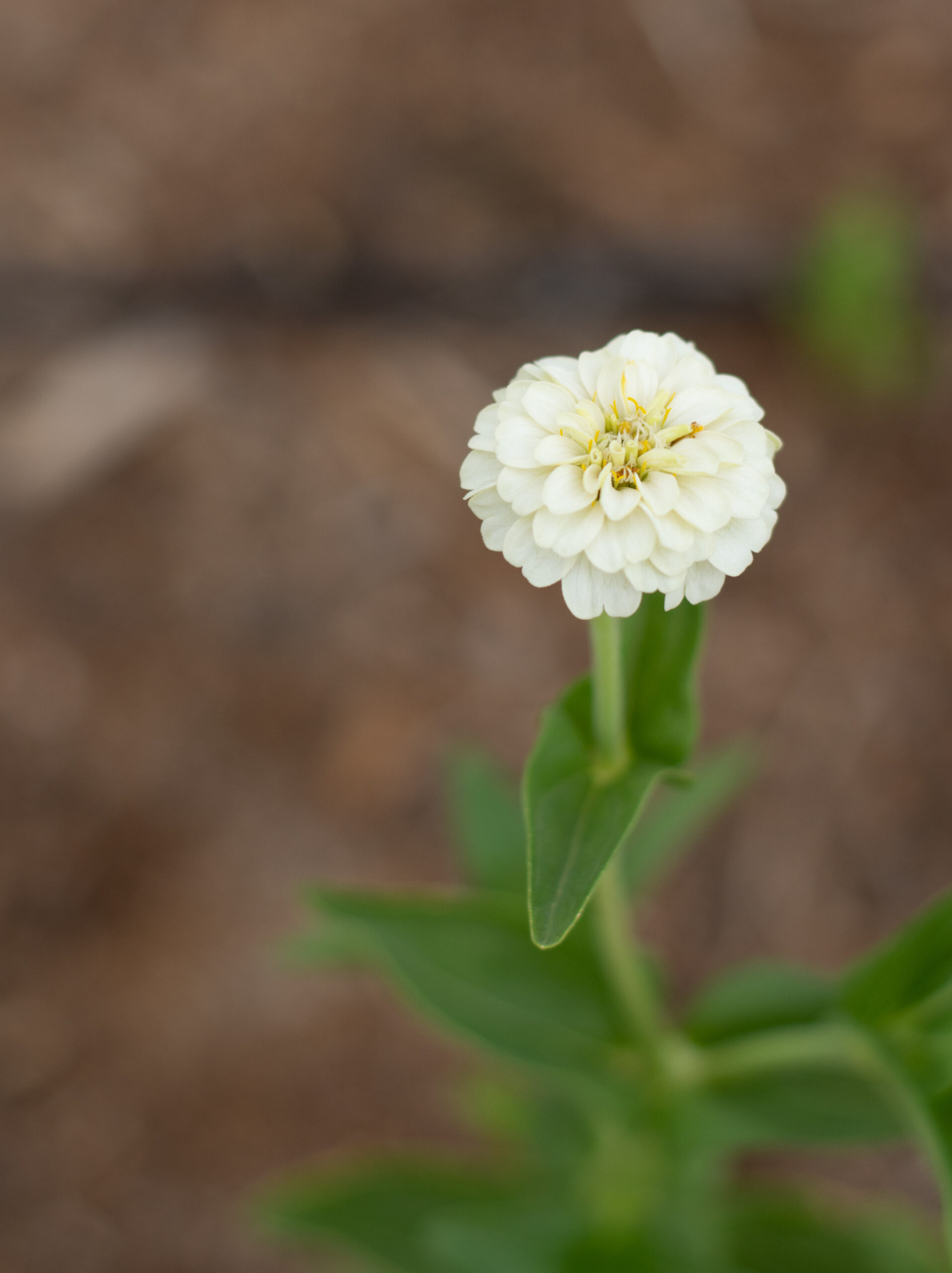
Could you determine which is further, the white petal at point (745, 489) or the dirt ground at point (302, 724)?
the dirt ground at point (302, 724)

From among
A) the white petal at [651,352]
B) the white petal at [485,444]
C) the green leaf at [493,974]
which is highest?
the white petal at [651,352]

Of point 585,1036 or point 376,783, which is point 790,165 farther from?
point 585,1036

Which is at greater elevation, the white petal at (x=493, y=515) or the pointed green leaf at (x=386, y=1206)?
the white petal at (x=493, y=515)

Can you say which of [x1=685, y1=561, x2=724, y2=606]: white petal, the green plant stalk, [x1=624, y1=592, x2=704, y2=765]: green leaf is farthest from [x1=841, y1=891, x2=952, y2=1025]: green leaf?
[x1=685, y1=561, x2=724, y2=606]: white petal

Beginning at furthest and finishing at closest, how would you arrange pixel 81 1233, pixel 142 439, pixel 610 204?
1. pixel 610 204
2. pixel 142 439
3. pixel 81 1233

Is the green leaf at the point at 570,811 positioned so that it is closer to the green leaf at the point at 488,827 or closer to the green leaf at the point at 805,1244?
the green leaf at the point at 488,827

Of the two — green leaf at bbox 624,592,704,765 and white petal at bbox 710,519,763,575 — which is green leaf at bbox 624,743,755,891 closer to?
green leaf at bbox 624,592,704,765

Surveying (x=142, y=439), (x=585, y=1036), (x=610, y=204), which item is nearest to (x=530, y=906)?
(x=585, y=1036)

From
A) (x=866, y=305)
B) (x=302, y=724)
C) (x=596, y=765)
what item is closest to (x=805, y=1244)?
(x=596, y=765)

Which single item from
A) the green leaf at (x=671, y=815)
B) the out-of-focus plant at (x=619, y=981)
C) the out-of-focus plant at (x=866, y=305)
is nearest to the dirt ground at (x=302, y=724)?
the out-of-focus plant at (x=866, y=305)
